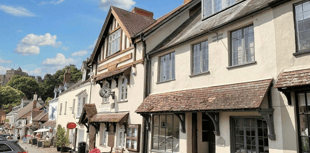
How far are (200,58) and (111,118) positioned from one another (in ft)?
24.4

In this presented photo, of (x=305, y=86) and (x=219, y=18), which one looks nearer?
(x=305, y=86)

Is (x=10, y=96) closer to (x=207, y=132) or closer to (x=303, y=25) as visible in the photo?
(x=207, y=132)

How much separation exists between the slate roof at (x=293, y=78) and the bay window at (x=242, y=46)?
164 centimetres

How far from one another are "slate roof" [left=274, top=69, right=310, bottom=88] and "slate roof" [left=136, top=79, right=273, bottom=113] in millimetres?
490

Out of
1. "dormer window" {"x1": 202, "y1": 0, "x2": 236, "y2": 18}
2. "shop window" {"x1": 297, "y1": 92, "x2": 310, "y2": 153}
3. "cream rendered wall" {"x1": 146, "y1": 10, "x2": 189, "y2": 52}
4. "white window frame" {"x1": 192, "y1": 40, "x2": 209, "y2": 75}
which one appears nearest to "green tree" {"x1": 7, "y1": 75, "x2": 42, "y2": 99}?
"cream rendered wall" {"x1": 146, "y1": 10, "x2": 189, "y2": 52}

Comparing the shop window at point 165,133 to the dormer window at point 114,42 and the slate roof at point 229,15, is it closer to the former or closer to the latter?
the slate roof at point 229,15

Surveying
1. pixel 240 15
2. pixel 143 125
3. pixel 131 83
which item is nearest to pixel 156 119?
pixel 143 125

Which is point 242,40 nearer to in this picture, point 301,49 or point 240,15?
point 240,15

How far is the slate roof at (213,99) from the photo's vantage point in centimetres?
837

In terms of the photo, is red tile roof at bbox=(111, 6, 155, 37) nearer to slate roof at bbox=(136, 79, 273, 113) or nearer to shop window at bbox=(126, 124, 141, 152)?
A: slate roof at bbox=(136, 79, 273, 113)

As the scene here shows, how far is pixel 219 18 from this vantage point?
11.9 metres

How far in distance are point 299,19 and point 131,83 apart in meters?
9.96

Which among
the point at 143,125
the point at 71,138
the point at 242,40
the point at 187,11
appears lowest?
the point at 71,138

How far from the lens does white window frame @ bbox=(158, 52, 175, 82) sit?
1324 centimetres
